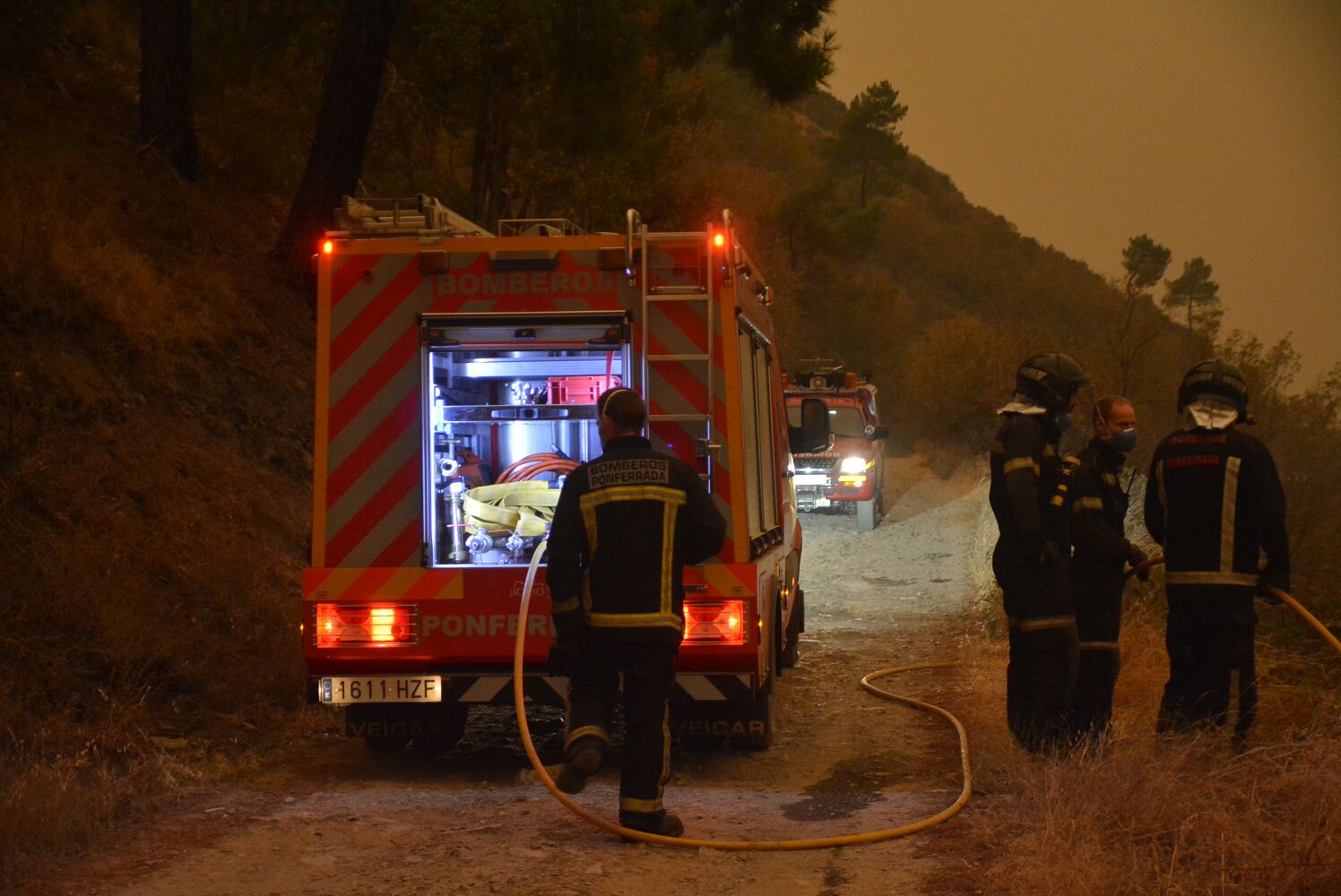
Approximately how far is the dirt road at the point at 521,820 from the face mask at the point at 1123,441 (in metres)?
1.77

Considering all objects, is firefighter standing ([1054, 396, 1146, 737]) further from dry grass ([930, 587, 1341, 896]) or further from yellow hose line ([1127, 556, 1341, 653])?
yellow hose line ([1127, 556, 1341, 653])

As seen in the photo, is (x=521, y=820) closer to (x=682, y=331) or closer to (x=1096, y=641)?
(x=682, y=331)

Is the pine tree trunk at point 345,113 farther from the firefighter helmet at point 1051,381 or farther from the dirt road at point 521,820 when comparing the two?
the firefighter helmet at point 1051,381

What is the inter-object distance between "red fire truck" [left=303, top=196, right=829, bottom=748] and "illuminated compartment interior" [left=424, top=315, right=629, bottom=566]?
2cm

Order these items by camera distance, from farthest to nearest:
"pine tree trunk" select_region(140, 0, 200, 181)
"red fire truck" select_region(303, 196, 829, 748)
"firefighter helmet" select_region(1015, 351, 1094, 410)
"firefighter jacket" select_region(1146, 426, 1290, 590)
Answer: "pine tree trunk" select_region(140, 0, 200, 181), "red fire truck" select_region(303, 196, 829, 748), "firefighter helmet" select_region(1015, 351, 1094, 410), "firefighter jacket" select_region(1146, 426, 1290, 590)

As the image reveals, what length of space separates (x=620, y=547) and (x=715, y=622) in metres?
1.05

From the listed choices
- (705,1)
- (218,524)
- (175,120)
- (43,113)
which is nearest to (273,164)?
(175,120)

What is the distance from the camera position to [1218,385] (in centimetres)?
601

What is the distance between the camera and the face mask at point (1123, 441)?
21.0ft

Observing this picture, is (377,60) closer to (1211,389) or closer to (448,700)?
(448,700)

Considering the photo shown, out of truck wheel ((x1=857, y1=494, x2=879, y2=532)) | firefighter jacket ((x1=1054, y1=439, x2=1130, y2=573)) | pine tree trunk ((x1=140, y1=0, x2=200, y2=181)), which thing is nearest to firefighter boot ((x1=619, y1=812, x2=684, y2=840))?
firefighter jacket ((x1=1054, y1=439, x2=1130, y2=573))

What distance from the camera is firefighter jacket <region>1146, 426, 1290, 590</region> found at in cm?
584

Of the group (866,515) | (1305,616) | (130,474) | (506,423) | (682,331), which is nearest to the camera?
A: (1305,616)

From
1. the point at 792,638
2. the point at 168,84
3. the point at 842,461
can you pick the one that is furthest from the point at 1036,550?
the point at 842,461
